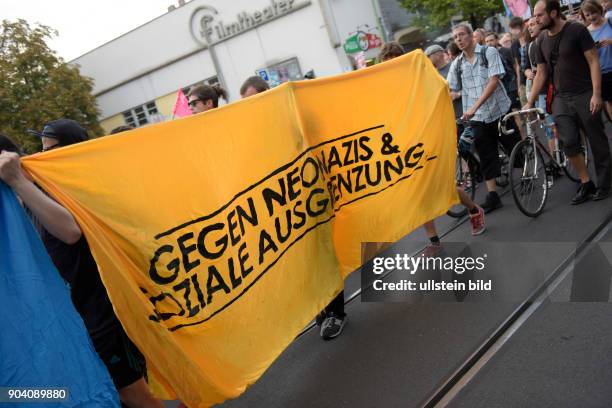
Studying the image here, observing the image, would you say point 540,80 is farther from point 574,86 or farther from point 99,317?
point 99,317

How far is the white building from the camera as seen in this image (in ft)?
96.3

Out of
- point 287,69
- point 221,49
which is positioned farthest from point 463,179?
point 221,49

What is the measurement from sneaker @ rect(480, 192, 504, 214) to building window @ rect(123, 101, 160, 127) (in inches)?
1247

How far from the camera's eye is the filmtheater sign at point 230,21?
29.8 meters

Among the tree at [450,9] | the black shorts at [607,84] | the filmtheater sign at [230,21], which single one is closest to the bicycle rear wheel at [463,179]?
the black shorts at [607,84]

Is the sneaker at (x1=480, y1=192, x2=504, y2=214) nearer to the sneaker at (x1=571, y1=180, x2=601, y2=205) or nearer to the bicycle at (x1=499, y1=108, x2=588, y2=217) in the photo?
the bicycle at (x1=499, y1=108, x2=588, y2=217)

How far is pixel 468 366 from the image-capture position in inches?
137

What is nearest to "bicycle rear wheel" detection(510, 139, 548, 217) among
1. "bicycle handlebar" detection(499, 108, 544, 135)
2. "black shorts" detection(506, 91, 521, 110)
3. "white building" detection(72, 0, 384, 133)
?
"bicycle handlebar" detection(499, 108, 544, 135)

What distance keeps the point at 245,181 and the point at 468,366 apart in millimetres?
1733

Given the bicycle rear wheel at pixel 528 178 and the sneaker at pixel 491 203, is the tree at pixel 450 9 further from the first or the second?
the bicycle rear wheel at pixel 528 178

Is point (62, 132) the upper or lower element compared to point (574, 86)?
upper

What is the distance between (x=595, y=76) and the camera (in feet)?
18.4

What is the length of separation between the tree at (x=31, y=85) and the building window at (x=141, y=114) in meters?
4.78

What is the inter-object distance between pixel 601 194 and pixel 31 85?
30225 mm
